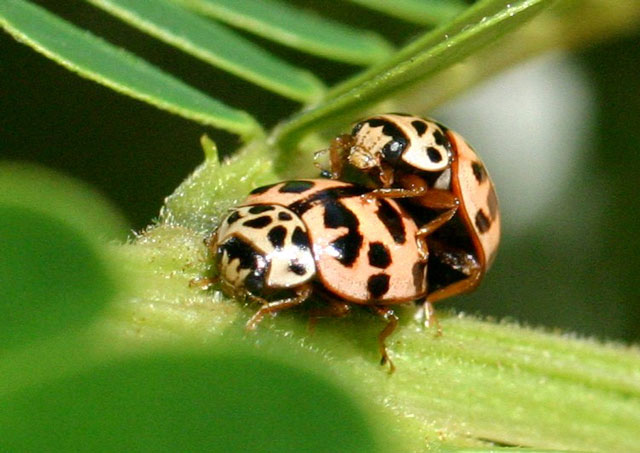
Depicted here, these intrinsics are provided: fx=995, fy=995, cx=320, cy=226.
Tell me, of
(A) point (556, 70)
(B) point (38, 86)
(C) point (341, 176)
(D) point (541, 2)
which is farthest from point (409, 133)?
(A) point (556, 70)

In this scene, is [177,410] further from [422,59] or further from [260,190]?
[260,190]

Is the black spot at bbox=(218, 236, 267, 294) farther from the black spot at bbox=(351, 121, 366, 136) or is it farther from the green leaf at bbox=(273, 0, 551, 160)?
the black spot at bbox=(351, 121, 366, 136)

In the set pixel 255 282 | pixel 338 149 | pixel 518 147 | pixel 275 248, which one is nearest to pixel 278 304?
pixel 255 282

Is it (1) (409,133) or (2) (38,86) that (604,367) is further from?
(2) (38,86)

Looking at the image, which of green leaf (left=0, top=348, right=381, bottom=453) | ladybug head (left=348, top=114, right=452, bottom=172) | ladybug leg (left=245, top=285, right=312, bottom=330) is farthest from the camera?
ladybug head (left=348, top=114, right=452, bottom=172)

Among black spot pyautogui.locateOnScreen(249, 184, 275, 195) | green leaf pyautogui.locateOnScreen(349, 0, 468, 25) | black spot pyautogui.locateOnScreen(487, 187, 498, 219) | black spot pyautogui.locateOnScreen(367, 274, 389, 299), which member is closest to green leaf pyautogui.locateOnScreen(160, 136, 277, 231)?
black spot pyautogui.locateOnScreen(249, 184, 275, 195)

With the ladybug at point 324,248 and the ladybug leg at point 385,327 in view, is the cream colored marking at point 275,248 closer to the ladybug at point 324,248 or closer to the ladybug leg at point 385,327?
the ladybug at point 324,248
